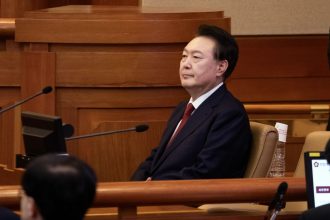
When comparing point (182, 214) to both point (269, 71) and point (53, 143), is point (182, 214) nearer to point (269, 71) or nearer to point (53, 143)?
point (53, 143)

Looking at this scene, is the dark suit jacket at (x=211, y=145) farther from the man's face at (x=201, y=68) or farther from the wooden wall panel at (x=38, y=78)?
the wooden wall panel at (x=38, y=78)

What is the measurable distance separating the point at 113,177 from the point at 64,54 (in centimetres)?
69

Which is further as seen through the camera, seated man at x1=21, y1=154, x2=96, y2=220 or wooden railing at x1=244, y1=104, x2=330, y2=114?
wooden railing at x1=244, y1=104, x2=330, y2=114

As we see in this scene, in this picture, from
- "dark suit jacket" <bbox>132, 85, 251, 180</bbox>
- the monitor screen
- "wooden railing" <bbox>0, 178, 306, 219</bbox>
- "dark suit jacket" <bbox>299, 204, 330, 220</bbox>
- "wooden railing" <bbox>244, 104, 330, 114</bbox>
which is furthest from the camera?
"wooden railing" <bbox>244, 104, 330, 114</bbox>

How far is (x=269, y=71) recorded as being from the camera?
711cm

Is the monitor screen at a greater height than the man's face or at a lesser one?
lesser

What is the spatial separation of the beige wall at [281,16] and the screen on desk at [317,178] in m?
3.95

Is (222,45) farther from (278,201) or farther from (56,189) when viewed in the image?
(56,189)

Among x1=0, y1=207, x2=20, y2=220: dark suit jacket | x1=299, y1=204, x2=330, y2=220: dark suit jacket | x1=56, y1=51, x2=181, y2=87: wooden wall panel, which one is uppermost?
x1=56, y1=51, x2=181, y2=87: wooden wall panel

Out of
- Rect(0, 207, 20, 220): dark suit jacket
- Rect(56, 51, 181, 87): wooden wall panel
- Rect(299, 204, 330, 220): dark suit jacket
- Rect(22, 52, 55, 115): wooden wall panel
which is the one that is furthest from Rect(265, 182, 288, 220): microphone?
Rect(22, 52, 55, 115): wooden wall panel

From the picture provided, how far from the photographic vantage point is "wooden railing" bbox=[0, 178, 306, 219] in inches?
124

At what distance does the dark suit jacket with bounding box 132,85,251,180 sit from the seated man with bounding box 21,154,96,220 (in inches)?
70.7

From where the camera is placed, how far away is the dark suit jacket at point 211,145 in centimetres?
396

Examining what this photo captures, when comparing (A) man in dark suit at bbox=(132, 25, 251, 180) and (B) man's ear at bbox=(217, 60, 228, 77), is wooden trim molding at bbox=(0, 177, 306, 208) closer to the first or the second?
(A) man in dark suit at bbox=(132, 25, 251, 180)
